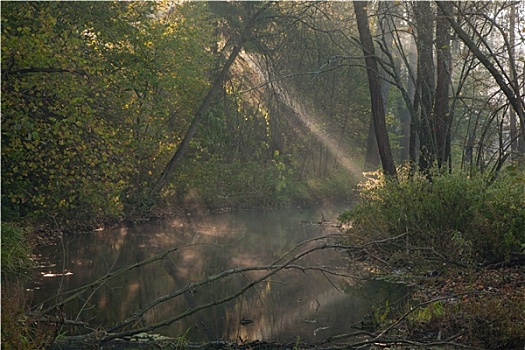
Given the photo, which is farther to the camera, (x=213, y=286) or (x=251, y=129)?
(x=251, y=129)

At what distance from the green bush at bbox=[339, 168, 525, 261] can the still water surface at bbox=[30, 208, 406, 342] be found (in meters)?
1.10

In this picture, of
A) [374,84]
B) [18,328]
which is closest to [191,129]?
[374,84]

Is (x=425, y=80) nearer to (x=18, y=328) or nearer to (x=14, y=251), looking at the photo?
(x=14, y=251)

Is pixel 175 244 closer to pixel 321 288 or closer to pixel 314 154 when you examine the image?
pixel 321 288

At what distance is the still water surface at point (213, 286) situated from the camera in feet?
27.2

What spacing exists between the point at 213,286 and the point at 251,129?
1620cm

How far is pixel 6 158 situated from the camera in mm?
14617

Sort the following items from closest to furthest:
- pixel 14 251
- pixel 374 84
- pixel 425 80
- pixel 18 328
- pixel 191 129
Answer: pixel 18 328 → pixel 14 251 → pixel 425 80 → pixel 374 84 → pixel 191 129

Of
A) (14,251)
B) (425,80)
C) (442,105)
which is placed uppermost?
(425,80)

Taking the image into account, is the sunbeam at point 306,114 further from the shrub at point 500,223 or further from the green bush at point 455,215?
the shrub at point 500,223

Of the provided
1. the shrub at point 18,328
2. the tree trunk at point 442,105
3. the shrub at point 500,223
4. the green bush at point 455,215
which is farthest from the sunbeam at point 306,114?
the shrub at point 18,328

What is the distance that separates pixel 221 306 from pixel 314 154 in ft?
72.6

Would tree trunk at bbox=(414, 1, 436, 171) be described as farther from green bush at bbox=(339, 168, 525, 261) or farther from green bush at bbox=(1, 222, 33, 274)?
green bush at bbox=(1, 222, 33, 274)

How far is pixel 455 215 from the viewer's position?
11539 millimetres
